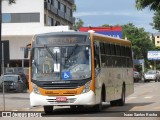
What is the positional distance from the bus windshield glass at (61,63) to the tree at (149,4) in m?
3.30

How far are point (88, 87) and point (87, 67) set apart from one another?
76cm

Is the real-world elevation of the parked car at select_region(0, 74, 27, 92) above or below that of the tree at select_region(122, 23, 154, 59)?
below

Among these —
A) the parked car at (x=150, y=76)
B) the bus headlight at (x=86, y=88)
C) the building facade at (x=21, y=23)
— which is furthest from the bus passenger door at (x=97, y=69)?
the parked car at (x=150, y=76)

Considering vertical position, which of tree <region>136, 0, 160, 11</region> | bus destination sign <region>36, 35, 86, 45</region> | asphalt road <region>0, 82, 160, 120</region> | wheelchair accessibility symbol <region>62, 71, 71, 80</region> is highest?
tree <region>136, 0, 160, 11</region>

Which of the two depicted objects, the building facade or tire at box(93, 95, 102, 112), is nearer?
tire at box(93, 95, 102, 112)

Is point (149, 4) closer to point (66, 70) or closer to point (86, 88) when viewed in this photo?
point (86, 88)

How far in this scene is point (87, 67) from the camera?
20.9 m

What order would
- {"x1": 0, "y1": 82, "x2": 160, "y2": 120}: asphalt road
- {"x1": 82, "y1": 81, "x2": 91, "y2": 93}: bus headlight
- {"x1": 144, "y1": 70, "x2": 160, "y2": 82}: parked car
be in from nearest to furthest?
{"x1": 0, "y1": 82, "x2": 160, "y2": 120}: asphalt road < {"x1": 82, "y1": 81, "x2": 91, "y2": 93}: bus headlight < {"x1": 144, "y1": 70, "x2": 160, "y2": 82}: parked car

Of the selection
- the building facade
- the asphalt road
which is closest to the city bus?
the asphalt road

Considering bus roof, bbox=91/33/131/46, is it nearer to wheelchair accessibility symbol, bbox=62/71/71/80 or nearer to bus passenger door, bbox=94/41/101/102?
bus passenger door, bbox=94/41/101/102

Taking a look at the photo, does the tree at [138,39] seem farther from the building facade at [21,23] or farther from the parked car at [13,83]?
the parked car at [13,83]

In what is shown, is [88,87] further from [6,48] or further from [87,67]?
[6,48]

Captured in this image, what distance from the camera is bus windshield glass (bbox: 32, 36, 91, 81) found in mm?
20719

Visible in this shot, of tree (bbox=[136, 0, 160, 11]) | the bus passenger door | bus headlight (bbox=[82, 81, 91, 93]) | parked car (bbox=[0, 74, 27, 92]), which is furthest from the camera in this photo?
parked car (bbox=[0, 74, 27, 92])
